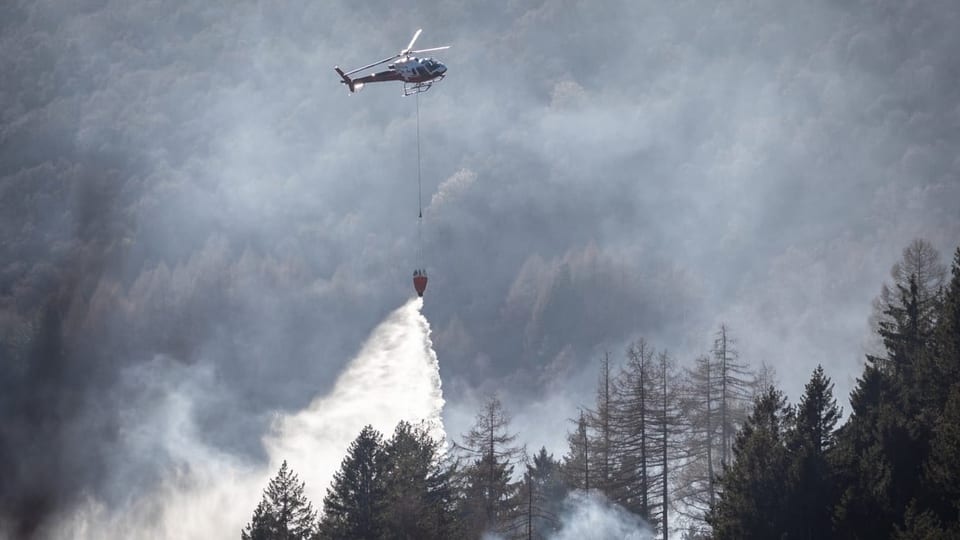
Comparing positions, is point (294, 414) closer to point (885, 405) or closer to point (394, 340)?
point (394, 340)

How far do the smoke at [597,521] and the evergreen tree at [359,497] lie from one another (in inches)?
699

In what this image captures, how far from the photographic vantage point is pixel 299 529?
69500 mm

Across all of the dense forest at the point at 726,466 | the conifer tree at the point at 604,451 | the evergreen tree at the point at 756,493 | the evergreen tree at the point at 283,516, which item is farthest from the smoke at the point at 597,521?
the evergreen tree at the point at 283,516

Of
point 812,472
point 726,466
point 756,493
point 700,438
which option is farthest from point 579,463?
point 812,472

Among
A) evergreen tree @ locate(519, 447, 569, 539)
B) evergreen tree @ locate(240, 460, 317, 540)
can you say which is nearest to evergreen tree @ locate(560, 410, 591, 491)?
evergreen tree @ locate(519, 447, 569, 539)

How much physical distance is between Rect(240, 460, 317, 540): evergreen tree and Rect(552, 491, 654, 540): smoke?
817 inches

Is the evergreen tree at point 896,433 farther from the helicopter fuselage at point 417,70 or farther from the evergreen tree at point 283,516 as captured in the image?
the helicopter fuselage at point 417,70

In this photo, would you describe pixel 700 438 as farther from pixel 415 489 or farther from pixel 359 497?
pixel 359 497

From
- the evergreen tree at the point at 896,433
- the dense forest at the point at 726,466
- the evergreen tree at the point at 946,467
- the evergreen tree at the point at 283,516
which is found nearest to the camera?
the evergreen tree at the point at 946,467

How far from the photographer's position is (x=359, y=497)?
69.9 meters

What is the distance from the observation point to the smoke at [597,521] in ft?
260

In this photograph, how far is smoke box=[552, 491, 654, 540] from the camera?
79.4 metres

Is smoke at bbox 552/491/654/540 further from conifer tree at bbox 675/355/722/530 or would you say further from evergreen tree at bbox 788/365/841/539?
evergreen tree at bbox 788/365/841/539

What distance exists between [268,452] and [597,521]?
59092mm
